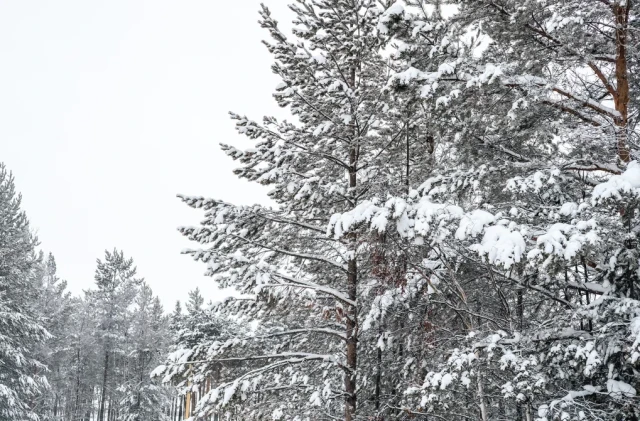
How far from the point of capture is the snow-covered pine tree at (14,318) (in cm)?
1814

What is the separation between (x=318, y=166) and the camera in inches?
364

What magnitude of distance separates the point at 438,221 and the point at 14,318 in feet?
66.7

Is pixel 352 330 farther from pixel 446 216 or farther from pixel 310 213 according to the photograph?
pixel 446 216

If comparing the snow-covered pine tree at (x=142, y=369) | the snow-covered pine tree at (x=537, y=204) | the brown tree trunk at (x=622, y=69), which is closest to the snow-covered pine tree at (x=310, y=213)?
the snow-covered pine tree at (x=537, y=204)

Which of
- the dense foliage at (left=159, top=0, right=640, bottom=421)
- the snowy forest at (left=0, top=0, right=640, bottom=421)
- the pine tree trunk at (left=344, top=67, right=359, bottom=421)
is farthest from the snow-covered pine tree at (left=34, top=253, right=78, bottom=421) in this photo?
the pine tree trunk at (left=344, top=67, right=359, bottom=421)

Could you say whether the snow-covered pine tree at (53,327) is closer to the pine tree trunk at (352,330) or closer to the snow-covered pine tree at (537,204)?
the pine tree trunk at (352,330)

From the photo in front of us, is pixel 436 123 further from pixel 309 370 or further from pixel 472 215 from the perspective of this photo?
pixel 309 370

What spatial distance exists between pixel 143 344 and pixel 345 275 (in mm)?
28017

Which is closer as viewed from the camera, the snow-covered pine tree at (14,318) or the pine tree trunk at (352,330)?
the pine tree trunk at (352,330)

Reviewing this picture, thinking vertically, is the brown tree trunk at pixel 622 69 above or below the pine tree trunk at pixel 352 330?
above

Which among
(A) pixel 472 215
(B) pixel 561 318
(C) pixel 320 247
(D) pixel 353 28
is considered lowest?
(B) pixel 561 318

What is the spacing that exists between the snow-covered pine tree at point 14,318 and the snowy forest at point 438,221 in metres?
15.2

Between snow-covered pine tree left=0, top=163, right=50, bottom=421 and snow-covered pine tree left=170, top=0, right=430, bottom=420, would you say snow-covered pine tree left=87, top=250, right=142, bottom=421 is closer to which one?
snow-covered pine tree left=0, top=163, right=50, bottom=421

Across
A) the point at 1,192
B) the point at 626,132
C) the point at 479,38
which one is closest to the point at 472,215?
the point at 626,132
